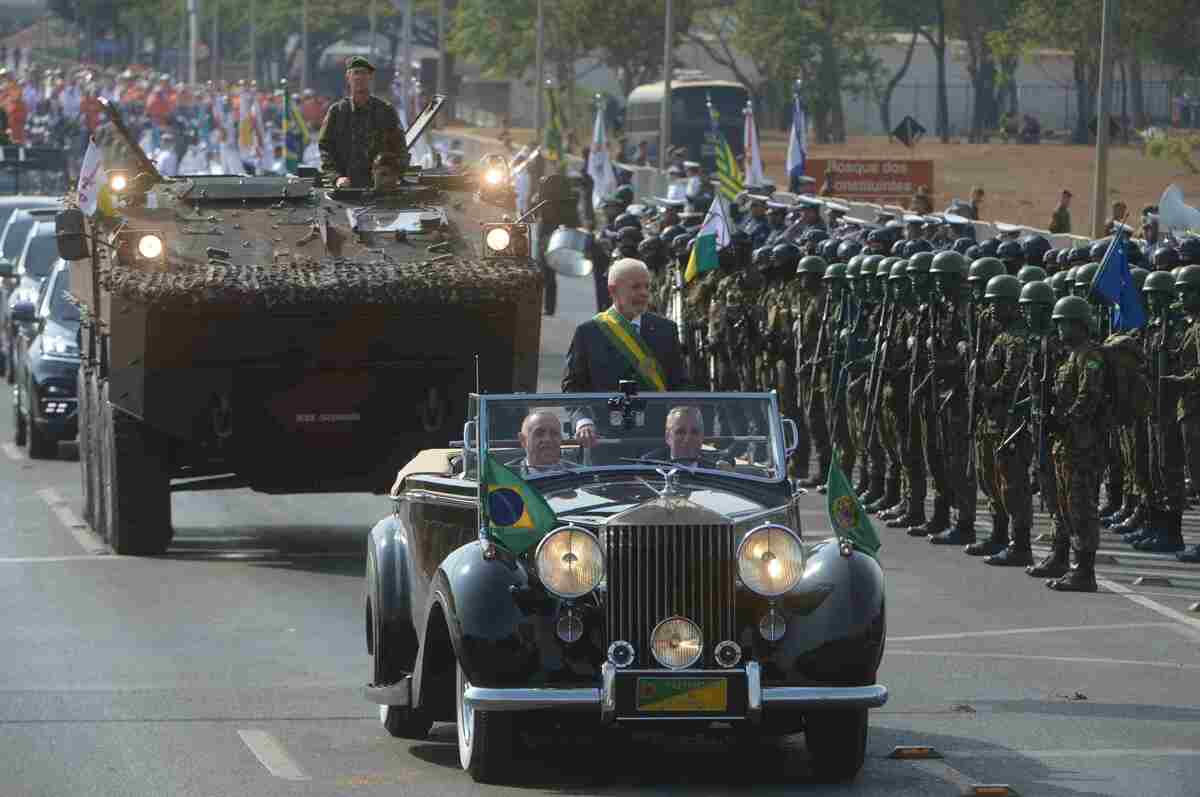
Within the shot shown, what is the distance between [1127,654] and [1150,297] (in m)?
5.20

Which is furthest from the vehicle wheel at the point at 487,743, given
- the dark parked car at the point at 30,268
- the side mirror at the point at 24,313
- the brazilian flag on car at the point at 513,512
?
the dark parked car at the point at 30,268

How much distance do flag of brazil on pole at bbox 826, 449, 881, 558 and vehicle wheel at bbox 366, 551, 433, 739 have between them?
75.9 inches

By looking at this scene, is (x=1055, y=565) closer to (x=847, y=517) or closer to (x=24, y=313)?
(x=847, y=517)

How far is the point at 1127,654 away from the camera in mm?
14312

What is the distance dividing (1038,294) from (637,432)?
6.58 metres

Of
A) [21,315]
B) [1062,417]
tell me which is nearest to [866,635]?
[1062,417]

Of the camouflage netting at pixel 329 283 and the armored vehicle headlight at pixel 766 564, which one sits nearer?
the armored vehicle headlight at pixel 766 564

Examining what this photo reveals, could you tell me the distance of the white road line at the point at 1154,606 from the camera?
1534cm

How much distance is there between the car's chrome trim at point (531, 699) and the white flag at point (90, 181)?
9.53m

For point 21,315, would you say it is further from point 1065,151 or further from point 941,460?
point 1065,151

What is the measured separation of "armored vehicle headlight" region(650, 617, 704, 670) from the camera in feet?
33.4

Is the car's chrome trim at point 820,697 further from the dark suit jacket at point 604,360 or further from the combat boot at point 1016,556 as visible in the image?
the combat boot at point 1016,556

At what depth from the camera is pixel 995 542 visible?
738 inches

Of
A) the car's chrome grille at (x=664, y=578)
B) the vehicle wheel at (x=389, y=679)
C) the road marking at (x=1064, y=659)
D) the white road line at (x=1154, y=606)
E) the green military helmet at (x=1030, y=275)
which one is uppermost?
the green military helmet at (x=1030, y=275)
